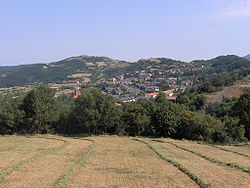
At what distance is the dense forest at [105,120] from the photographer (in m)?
60.3

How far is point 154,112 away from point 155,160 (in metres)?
35.6

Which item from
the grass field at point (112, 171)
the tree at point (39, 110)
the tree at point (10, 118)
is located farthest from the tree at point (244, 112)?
the tree at point (10, 118)

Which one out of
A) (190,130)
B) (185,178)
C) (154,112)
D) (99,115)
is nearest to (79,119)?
(99,115)

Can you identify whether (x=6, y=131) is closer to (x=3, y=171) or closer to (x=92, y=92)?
(x=92, y=92)

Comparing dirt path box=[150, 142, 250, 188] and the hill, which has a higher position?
the hill

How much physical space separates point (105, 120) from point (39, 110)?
55.1 feet

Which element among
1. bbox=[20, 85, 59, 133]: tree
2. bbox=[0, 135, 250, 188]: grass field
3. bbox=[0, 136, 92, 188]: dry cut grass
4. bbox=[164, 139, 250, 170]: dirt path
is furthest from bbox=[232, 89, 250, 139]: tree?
bbox=[0, 136, 92, 188]: dry cut grass

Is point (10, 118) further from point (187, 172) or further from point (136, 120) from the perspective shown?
point (187, 172)

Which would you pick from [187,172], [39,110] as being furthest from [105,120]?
[187,172]

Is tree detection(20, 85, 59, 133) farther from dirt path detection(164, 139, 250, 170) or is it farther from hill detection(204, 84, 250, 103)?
hill detection(204, 84, 250, 103)

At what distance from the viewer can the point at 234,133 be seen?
196ft

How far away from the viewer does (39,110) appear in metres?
62.8

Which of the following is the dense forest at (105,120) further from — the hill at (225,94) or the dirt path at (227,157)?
the hill at (225,94)

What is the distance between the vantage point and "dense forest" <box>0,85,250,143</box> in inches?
2376
